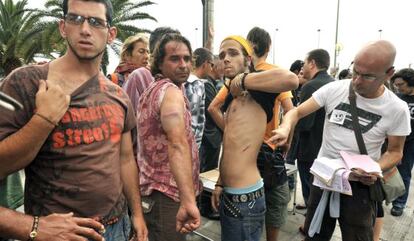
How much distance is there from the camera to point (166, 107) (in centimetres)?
189

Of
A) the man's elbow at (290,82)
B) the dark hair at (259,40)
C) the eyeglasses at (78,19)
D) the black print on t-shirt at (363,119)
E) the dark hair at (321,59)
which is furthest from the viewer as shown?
the dark hair at (321,59)

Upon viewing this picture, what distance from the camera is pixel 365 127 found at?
2342 millimetres

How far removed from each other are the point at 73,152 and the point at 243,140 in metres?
1.22

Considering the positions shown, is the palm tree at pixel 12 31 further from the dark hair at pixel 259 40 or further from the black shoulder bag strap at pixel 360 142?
the black shoulder bag strap at pixel 360 142

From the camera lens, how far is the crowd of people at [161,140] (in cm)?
131

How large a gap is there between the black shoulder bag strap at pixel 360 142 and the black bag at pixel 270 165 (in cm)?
76

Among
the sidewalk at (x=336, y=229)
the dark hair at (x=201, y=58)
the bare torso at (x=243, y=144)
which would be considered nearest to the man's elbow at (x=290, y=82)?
the bare torso at (x=243, y=144)

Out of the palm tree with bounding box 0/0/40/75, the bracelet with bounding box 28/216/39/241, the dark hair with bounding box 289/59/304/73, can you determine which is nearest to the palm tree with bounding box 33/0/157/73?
the palm tree with bounding box 0/0/40/75

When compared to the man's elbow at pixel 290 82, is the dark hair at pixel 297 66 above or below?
below

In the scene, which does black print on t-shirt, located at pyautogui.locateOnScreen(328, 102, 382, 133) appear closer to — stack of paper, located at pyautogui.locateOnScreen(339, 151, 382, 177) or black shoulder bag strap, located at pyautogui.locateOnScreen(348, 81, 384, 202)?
black shoulder bag strap, located at pyautogui.locateOnScreen(348, 81, 384, 202)

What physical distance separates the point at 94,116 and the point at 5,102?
2.02 feet

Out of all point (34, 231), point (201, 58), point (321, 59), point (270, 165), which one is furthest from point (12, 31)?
point (34, 231)

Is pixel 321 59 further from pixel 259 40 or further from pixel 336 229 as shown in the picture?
pixel 336 229

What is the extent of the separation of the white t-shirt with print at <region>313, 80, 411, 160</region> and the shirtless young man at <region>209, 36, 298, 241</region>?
0.60m
